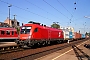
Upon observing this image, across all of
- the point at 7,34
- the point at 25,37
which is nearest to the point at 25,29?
the point at 25,37

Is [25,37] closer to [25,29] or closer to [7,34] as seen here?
[25,29]

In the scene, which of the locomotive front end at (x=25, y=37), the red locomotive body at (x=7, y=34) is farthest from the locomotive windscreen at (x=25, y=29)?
the red locomotive body at (x=7, y=34)

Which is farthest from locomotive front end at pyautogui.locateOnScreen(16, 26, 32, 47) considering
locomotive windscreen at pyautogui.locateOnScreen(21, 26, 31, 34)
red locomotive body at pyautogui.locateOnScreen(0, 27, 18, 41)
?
red locomotive body at pyautogui.locateOnScreen(0, 27, 18, 41)

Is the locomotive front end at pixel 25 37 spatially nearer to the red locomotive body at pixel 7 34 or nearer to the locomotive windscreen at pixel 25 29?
the locomotive windscreen at pixel 25 29

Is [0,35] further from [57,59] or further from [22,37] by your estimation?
[57,59]

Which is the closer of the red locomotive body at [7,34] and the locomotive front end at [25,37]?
the locomotive front end at [25,37]

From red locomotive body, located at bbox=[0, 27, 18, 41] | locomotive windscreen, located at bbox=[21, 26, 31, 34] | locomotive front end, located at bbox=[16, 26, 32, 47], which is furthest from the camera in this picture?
red locomotive body, located at bbox=[0, 27, 18, 41]

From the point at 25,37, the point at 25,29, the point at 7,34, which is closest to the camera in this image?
the point at 25,37

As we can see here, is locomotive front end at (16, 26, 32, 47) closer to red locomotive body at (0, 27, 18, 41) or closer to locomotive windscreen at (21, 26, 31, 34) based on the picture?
locomotive windscreen at (21, 26, 31, 34)

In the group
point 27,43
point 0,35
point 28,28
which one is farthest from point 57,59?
point 0,35

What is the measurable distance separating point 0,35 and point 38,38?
15.4 meters

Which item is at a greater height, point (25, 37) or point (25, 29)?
point (25, 29)

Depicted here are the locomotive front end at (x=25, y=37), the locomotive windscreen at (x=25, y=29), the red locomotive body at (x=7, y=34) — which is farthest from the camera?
the red locomotive body at (x=7, y=34)

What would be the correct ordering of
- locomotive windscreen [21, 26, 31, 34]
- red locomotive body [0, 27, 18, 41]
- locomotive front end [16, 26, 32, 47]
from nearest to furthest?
1. locomotive front end [16, 26, 32, 47]
2. locomotive windscreen [21, 26, 31, 34]
3. red locomotive body [0, 27, 18, 41]
